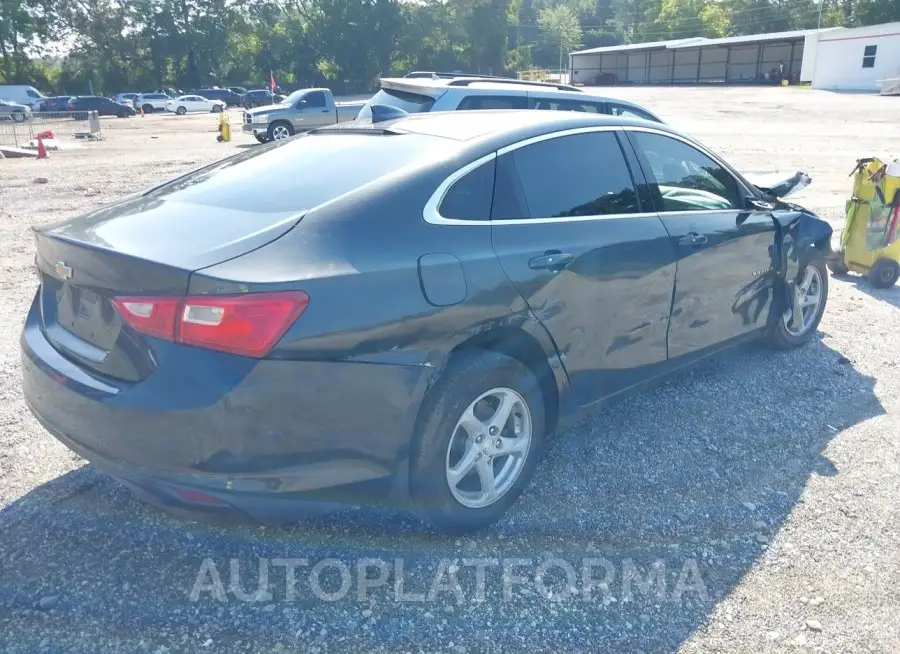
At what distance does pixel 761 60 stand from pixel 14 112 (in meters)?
57.9

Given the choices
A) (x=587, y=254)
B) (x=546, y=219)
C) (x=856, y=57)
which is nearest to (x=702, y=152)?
(x=587, y=254)

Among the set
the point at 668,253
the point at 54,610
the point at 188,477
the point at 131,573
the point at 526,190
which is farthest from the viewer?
the point at 668,253

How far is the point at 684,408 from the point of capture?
4484 millimetres

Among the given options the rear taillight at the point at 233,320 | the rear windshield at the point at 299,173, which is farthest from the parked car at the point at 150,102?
the rear taillight at the point at 233,320

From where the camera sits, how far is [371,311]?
265 cm

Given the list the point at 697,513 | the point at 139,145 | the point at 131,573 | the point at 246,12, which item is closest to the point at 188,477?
the point at 131,573

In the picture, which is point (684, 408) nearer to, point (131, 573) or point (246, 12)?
point (131, 573)

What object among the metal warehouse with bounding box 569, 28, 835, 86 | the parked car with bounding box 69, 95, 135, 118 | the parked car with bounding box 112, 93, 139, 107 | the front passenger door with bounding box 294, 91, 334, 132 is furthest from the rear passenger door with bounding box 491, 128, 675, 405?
the metal warehouse with bounding box 569, 28, 835, 86

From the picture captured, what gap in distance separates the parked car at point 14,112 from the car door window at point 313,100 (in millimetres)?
20122

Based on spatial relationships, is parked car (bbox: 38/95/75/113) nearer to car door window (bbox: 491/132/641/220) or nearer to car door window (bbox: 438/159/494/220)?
car door window (bbox: 491/132/641/220)

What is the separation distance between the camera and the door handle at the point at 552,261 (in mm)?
3246

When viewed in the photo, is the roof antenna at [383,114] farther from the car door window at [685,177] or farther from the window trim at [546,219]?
the car door window at [685,177]

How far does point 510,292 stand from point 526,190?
0.56 m

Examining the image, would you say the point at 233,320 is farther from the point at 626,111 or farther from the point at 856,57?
the point at 856,57
